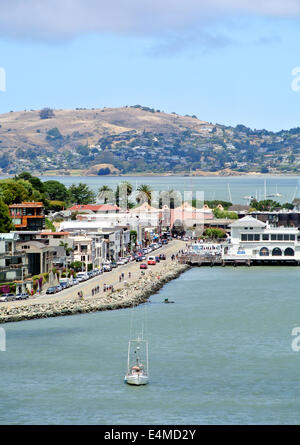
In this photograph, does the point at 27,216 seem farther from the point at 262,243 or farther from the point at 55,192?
the point at 55,192

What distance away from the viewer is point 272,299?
61.5 metres

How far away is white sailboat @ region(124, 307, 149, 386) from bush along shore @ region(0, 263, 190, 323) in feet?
17.4

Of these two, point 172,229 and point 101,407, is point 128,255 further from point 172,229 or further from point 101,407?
point 101,407

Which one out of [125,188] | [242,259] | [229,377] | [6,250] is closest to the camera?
[229,377]

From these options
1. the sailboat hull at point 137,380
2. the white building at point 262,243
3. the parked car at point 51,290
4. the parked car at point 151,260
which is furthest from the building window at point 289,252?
the sailboat hull at point 137,380

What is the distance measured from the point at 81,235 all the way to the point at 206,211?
145 feet

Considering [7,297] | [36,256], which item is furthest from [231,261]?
[7,297]

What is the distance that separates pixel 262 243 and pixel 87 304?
33501 millimetres

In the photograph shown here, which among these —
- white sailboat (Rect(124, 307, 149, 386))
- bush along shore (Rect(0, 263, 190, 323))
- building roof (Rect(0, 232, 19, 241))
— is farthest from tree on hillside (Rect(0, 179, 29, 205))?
white sailboat (Rect(124, 307, 149, 386))

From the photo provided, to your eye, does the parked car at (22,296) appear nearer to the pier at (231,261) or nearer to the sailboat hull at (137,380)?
the sailboat hull at (137,380)

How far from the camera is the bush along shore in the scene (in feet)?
169

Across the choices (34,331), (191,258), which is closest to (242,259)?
(191,258)

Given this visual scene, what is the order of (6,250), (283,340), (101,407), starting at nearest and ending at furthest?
1. (101,407)
2. (283,340)
3. (6,250)

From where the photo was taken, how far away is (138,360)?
129ft
